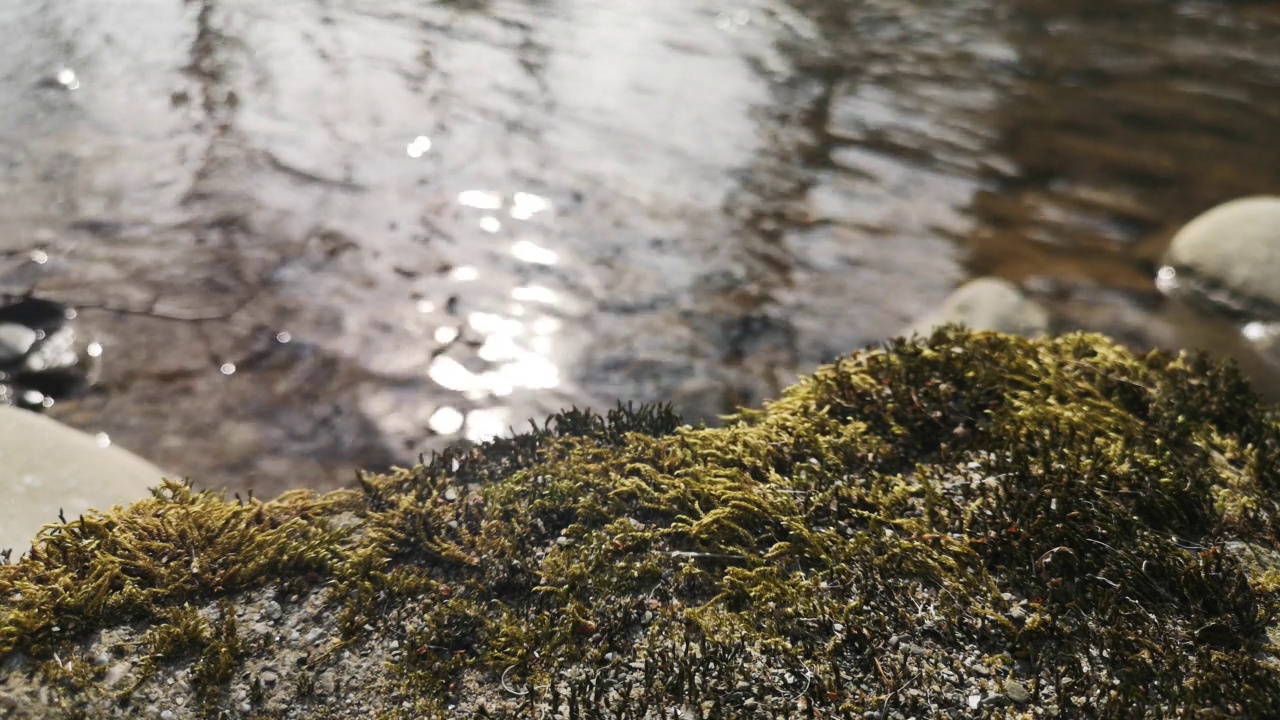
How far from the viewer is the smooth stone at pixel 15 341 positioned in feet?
16.8

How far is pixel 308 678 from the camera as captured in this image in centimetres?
297

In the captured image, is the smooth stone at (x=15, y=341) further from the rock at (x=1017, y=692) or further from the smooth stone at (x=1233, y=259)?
the smooth stone at (x=1233, y=259)

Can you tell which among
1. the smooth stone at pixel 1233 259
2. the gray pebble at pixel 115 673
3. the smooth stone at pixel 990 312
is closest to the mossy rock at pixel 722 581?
the gray pebble at pixel 115 673

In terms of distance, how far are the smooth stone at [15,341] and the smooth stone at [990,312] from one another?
5364mm

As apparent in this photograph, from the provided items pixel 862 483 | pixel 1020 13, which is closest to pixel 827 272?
pixel 862 483

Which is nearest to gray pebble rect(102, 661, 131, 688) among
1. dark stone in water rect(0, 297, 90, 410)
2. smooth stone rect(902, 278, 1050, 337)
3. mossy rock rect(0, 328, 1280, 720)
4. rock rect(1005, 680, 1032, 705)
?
mossy rock rect(0, 328, 1280, 720)

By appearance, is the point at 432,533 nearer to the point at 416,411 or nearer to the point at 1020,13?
the point at 416,411

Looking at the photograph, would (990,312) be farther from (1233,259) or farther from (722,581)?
(722,581)

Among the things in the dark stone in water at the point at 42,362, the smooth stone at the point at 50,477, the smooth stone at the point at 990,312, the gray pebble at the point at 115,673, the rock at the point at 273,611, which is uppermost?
the smooth stone at the point at 990,312

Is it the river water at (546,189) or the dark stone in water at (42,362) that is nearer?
the dark stone in water at (42,362)

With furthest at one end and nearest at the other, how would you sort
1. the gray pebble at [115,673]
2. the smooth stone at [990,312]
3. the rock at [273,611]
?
the smooth stone at [990,312] < the rock at [273,611] < the gray pebble at [115,673]

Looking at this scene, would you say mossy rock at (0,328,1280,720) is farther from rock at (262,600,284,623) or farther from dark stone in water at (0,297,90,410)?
dark stone in water at (0,297,90,410)

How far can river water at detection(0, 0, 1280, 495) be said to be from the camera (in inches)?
206

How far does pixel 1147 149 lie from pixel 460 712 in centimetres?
766
